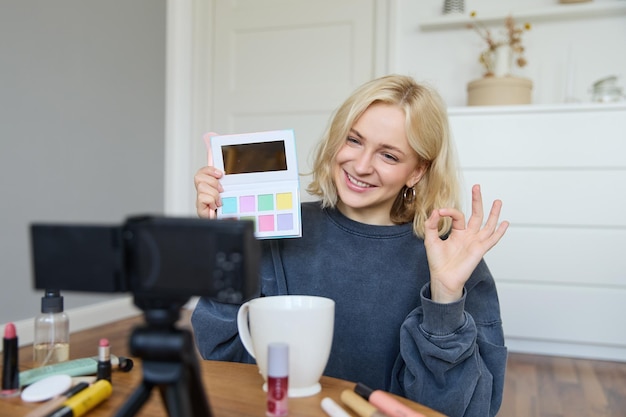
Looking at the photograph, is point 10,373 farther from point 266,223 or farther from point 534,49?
point 534,49

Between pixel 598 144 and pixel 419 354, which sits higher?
pixel 598 144

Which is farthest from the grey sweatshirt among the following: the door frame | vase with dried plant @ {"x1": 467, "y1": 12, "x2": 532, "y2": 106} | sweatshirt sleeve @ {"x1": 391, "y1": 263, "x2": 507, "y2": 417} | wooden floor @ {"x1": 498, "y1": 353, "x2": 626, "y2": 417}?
the door frame

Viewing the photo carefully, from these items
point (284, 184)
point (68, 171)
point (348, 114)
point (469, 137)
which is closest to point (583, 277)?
point (469, 137)

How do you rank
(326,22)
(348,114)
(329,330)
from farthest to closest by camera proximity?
(326,22) < (348,114) < (329,330)

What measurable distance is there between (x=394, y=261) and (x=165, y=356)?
22.0 inches

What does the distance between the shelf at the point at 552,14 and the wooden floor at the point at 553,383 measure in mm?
1493

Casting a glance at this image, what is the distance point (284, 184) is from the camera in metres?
0.78

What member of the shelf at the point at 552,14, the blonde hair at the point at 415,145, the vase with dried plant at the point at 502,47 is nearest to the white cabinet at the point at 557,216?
the vase with dried plant at the point at 502,47

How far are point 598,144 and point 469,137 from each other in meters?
0.49

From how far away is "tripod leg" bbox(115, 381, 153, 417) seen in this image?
380 millimetres

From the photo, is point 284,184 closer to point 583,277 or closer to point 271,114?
point 583,277

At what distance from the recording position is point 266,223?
2.60 ft

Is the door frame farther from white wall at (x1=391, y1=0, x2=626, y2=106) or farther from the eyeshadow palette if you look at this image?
the eyeshadow palette

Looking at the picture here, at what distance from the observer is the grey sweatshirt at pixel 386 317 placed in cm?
67
